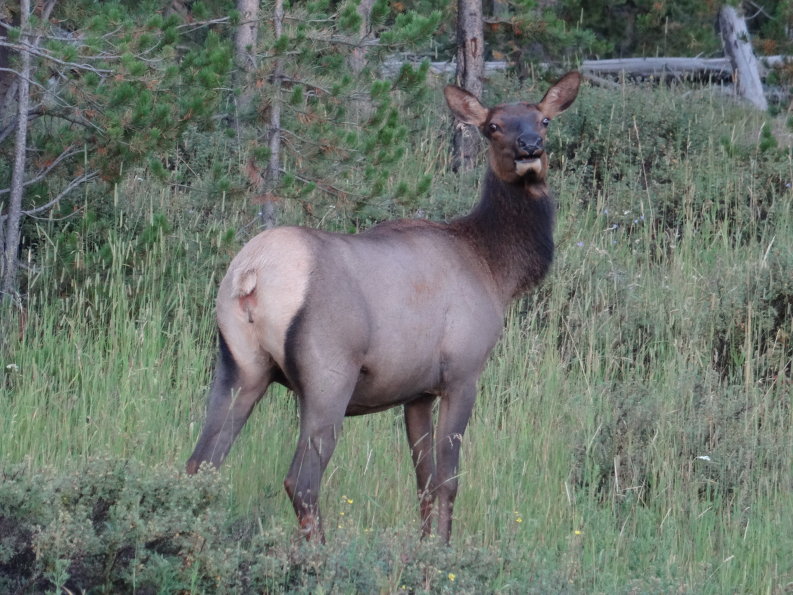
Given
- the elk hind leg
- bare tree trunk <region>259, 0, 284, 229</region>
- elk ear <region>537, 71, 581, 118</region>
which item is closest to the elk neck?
elk ear <region>537, 71, 581, 118</region>

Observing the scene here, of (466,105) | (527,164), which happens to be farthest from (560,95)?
(527,164)

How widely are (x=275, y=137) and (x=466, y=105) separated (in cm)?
276

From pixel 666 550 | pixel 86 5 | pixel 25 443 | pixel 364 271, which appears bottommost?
pixel 666 550

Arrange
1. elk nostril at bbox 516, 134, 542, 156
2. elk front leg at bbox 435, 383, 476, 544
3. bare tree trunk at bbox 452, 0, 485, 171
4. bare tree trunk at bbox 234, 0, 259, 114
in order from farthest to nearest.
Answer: bare tree trunk at bbox 452, 0, 485, 171 < bare tree trunk at bbox 234, 0, 259, 114 < elk nostril at bbox 516, 134, 542, 156 < elk front leg at bbox 435, 383, 476, 544

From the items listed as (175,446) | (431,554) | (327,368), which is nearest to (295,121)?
(175,446)

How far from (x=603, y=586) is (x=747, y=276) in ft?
15.1

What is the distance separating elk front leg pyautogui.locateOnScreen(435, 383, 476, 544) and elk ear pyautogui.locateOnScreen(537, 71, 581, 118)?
1.93 m

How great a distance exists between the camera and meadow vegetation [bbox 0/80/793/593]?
464cm

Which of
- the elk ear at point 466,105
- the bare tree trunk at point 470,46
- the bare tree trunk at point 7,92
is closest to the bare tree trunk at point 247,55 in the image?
the bare tree trunk at point 7,92

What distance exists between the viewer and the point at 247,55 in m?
9.12

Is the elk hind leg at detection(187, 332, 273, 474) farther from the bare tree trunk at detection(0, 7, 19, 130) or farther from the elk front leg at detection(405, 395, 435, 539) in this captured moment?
the bare tree trunk at detection(0, 7, 19, 130)

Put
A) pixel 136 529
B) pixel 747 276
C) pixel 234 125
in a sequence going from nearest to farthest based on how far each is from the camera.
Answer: pixel 136 529, pixel 747 276, pixel 234 125

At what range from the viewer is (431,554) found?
4.91 meters

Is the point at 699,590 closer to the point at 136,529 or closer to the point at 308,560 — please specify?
the point at 308,560
